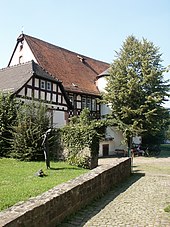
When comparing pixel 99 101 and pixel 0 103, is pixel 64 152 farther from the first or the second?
pixel 99 101

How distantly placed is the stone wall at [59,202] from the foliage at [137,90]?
17.5 meters

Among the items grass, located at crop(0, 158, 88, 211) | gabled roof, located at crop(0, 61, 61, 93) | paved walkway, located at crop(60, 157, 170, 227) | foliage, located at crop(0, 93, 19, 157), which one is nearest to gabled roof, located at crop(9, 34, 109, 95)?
gabled roof, located at crop(0, 61, 61, 93)

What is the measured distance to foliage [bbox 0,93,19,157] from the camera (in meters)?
18.2

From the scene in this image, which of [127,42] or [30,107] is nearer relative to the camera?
[30,107]

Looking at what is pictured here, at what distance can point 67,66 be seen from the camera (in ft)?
110

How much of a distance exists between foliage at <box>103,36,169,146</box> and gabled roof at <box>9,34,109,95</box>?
12.4 feet

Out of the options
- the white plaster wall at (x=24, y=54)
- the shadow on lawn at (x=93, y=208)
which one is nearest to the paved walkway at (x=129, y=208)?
the shadow on lawn at (x=93, y=208)

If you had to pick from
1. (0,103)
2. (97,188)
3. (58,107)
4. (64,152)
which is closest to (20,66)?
(58,107)

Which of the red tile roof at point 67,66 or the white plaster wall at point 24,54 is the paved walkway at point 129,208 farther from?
the white plaster wall at point 24,54

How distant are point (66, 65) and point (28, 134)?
1829cm

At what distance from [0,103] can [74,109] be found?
11287 mm

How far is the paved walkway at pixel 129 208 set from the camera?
6.69 meters

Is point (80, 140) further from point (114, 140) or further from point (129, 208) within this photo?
point (114, 140)

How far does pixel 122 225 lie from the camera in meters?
6.48
